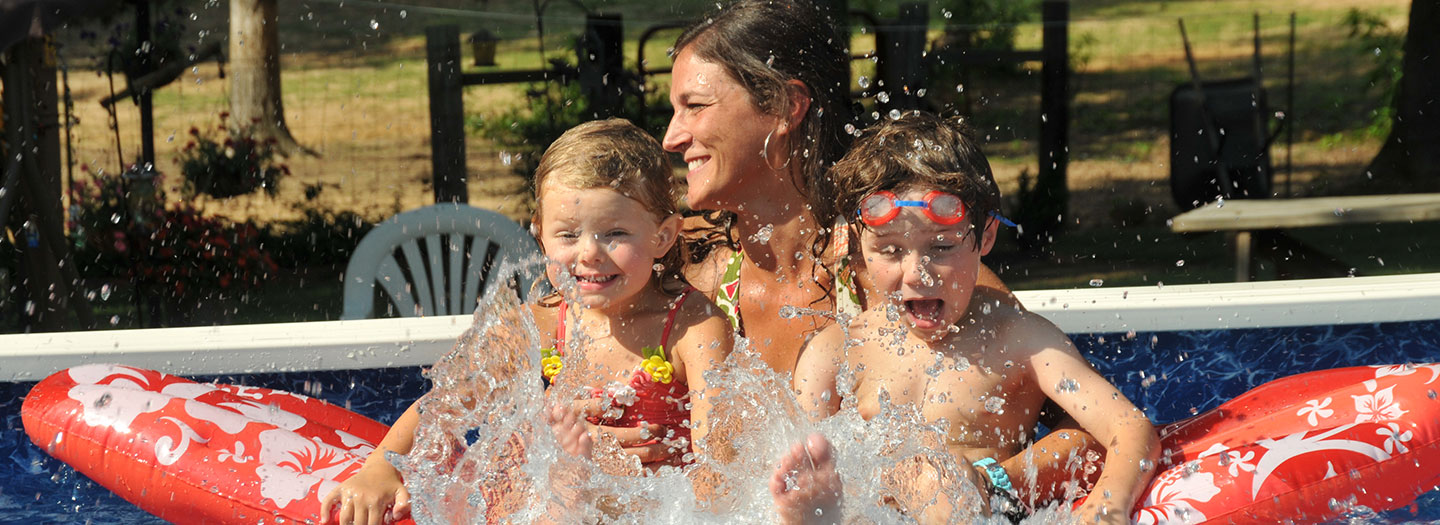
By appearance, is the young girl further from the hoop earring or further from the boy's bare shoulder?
the boy's bare shoulder

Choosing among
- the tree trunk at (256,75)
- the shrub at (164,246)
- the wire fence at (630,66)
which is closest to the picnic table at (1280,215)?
the wire fence at (630,66)

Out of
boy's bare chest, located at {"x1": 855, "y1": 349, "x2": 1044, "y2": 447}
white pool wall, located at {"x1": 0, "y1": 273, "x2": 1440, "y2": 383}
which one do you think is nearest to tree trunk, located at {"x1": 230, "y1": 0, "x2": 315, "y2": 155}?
white pool wall, located at {"x1": 0, "y1": 273, "x2": 1440, "y2": 383}

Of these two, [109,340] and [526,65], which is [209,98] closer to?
[526,65]

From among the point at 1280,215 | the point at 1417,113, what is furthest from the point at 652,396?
the point at 1417,113

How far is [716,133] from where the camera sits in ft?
9.93

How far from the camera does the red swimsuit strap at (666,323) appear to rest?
286 cm

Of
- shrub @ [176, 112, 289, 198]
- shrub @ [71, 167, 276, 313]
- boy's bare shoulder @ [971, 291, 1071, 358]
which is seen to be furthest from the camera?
shrub @ [176, 112, 289, 198]

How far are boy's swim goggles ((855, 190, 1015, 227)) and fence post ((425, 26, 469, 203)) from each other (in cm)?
455

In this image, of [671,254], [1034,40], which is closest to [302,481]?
[671,254]

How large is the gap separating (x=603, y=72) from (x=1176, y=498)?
517 centimetres

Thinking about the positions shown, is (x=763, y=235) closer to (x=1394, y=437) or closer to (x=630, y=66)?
(x=1394, y=437)

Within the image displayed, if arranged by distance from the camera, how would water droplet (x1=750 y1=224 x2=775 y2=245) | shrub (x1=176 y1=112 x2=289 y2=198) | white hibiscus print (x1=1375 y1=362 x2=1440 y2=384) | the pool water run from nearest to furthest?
white hibiscus print (x1=1375 y1=362 x2=1440 y2=384)
water droplet (x1=750 y1=224 x2=775 y2=245)
the pool water
shrub (x1=176 y1=112 x2=289 y2=198)

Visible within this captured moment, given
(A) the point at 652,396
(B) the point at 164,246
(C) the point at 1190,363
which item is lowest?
(B) the point at 164,246

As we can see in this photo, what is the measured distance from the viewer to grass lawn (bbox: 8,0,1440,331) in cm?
761
